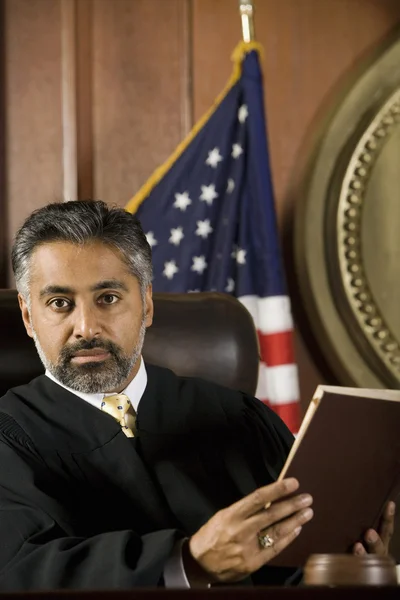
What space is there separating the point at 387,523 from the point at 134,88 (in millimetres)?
1924

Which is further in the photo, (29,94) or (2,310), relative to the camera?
(29,94)

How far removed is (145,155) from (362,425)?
1.89 meters

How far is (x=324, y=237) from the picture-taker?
326cm

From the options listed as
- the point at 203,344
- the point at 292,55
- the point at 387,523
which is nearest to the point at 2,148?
the point at 292,55

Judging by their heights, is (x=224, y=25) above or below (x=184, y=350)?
above

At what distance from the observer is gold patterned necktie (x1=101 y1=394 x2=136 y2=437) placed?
2.01 m

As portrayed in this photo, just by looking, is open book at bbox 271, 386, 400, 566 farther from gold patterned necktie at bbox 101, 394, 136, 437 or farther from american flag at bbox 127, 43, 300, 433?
american flag at bbox 127, 43, 300, 433

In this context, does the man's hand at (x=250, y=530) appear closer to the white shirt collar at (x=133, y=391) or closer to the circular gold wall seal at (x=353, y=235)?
the white shirt collar at (x=133, y=391)

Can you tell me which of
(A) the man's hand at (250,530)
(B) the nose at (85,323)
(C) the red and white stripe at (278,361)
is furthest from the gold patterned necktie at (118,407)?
(C) the red and white stripe at (278,361)

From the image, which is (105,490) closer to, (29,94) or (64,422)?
(64,422)

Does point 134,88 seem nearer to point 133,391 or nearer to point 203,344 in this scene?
point 203,344

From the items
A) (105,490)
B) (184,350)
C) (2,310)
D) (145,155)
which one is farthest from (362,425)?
(145,155)

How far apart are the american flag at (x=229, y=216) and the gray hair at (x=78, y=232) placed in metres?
1.10

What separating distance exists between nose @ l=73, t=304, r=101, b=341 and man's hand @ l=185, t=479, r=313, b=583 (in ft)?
1.68
